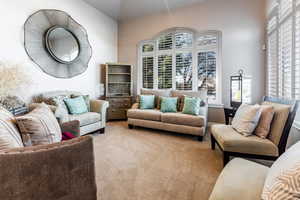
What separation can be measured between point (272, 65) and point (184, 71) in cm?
199

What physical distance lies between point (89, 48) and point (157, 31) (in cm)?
A: 206

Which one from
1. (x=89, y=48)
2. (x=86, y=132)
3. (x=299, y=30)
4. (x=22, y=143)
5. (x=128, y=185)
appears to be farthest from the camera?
(x=89, y=48)

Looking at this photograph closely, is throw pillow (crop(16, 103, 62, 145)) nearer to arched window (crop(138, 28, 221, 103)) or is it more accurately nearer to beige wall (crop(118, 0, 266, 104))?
arched window (crop(138, 28, 221, 103))

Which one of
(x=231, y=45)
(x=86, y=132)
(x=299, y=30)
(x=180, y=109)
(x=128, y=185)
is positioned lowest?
(x=128, y=185)

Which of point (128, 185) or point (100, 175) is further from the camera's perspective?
point (100, 175)

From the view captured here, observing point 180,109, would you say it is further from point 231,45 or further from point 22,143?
point 22,143

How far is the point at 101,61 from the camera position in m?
4.71

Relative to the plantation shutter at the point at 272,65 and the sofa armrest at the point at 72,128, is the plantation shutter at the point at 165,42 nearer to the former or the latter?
the plantation shutter at the point at 272,65

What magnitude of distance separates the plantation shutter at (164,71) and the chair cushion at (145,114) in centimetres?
133

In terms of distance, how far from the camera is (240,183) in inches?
39.9

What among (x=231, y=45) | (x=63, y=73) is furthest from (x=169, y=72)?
(x=63, y=73)

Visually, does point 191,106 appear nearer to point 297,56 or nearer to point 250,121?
point 250,121

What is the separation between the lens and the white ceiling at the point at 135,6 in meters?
4.09

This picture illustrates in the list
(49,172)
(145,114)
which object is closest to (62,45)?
(145,114)
